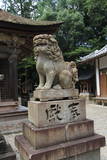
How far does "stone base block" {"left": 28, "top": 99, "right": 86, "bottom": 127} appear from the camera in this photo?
2.65 meters

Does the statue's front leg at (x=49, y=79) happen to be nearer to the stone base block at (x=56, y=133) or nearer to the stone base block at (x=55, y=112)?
the stone base block at (x=55, y=112)

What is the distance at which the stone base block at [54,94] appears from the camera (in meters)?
2.74

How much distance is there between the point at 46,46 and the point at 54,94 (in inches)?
29.6

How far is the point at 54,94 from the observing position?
9.33 feet

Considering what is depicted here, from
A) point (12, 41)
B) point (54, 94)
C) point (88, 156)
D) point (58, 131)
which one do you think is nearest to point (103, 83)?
point (12, 41)

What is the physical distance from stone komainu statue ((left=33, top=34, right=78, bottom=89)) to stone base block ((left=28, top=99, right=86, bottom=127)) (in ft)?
0.92

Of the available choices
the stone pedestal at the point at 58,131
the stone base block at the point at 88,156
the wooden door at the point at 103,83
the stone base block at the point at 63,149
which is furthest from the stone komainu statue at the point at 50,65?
the wooden door at the point at 103,83

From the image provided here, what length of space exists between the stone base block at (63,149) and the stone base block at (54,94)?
70 centimetres

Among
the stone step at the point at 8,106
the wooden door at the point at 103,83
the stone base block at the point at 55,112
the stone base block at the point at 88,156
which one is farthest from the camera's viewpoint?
the wooden door at the point at 103,83

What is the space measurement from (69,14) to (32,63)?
23.9ft

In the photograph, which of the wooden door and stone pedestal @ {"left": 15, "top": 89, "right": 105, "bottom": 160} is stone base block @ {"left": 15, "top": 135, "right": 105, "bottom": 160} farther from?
the wooden door

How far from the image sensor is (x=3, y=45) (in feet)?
22.9

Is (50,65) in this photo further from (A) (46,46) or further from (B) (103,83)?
(B) (103,83)

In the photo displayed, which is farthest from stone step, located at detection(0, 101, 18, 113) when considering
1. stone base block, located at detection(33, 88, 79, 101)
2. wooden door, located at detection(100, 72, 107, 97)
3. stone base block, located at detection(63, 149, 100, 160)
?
wooden door, located at detection(100, 72, 107, 97)
